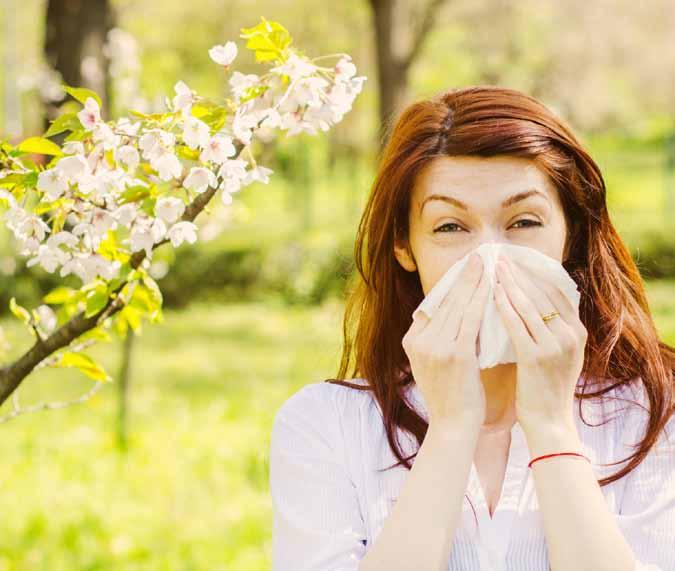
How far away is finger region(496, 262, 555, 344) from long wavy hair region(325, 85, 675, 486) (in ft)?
1.01

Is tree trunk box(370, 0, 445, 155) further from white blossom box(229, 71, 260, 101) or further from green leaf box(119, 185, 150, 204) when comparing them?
green leaf box(119, 185, 150, 204)

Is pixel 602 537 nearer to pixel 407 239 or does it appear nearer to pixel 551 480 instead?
pixel 551 480

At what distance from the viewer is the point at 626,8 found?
73.6ft

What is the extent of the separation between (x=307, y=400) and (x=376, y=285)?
380mm

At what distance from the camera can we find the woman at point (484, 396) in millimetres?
1828

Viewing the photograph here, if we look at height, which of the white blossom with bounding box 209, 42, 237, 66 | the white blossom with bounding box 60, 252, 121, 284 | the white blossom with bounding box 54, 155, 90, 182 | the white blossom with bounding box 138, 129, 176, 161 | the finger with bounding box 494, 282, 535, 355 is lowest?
the finger with bounding box 494, 282, 535, 355

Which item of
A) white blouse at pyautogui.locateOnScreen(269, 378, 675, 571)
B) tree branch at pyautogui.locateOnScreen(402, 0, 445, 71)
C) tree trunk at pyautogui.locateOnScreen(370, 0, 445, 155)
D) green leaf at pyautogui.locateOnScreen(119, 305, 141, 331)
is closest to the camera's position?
white blouse at pyautogui.locateOnScreen(269, 378, 675, 571)

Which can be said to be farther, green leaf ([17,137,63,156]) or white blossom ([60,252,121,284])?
white blossom ([60,252,121,284])

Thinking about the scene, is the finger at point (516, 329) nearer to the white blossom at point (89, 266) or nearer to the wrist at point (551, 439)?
the wrist at point (551, 439)

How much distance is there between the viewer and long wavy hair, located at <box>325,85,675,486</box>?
81.1 inches

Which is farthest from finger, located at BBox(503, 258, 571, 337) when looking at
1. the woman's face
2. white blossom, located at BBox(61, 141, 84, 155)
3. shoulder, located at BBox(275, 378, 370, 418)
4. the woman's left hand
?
white blossom, located at BBox(61, 141, 84, 155)

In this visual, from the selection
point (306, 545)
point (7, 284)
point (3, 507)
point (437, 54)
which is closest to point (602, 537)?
point (306, 545)

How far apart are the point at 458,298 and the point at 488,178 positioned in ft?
0.90

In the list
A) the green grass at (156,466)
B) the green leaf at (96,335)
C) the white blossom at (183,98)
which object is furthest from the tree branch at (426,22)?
the white blossom at (183,98)
